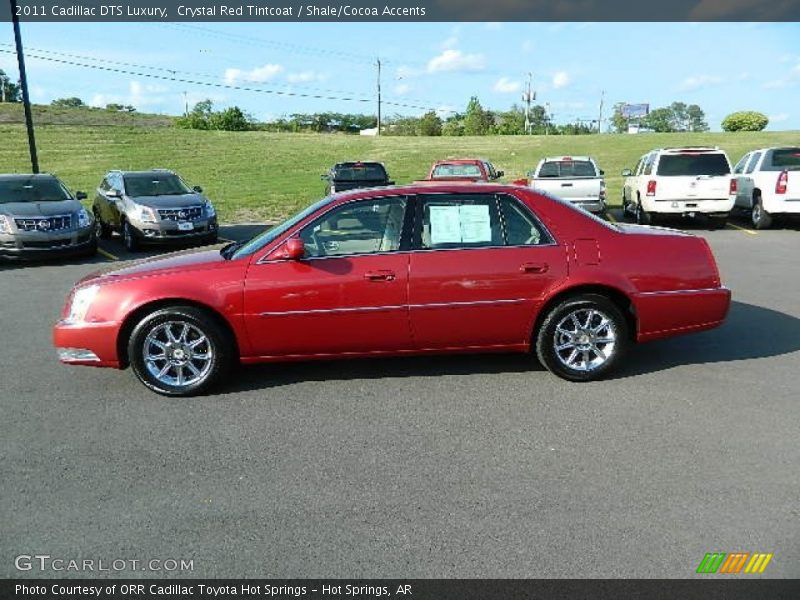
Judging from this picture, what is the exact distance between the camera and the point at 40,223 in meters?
10.8

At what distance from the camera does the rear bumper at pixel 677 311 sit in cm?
492

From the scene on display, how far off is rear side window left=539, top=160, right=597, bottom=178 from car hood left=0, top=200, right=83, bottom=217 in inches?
410

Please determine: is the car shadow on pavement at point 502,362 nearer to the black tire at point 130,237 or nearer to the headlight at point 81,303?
the headlight at point 81,303

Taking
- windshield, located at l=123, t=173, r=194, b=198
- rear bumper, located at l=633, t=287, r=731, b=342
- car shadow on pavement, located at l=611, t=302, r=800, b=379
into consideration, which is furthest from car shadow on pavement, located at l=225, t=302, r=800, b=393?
windshield, located at l=123, t=173, r=194, b=198

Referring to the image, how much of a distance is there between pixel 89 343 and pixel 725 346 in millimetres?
Result: 5324

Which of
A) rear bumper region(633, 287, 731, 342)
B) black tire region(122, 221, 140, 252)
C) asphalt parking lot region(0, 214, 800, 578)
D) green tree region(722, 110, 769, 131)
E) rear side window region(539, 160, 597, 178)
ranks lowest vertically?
asphalt parking lot region(0, 214, 800, 578)

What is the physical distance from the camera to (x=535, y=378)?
5023mm

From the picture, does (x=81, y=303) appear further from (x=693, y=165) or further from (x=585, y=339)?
(x=693, y=165)

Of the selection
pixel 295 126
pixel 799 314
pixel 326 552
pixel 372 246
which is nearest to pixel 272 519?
pixel 326 552

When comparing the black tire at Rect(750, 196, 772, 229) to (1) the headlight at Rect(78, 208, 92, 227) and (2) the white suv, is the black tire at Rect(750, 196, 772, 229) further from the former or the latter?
(1) the headlight at Rect(78, 208, 92, 227)

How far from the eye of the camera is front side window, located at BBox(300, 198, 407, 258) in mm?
4836

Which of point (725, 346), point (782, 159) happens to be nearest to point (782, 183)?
point (782, 159)

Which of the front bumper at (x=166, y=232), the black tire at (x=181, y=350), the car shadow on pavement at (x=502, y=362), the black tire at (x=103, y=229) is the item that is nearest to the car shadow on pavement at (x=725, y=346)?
the car shadow on pavement at (x=502, y=362)
